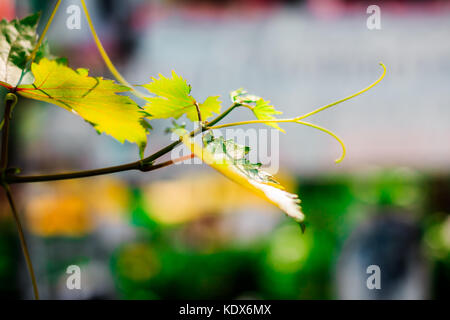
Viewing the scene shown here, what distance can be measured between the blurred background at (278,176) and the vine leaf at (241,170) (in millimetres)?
1376

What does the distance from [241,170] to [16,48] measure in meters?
0.15

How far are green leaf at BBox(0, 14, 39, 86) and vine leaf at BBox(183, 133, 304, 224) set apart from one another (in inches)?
4.6

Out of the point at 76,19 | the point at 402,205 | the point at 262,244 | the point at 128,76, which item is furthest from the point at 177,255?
the point at 76,19

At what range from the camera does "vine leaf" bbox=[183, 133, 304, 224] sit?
0.20m

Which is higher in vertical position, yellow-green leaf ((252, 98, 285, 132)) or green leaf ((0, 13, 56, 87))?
green leaf ((0, 13, 56, 87))

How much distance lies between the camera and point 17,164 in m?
1.44

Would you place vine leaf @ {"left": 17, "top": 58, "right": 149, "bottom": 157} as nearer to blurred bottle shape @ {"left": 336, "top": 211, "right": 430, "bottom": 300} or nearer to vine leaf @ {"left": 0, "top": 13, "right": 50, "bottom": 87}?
vine leaf @ {"left": 0, "top": 13, "right": 50, "bottom": 87}

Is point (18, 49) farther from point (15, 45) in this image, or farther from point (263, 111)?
point (263, 111)

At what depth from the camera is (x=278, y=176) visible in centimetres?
275
